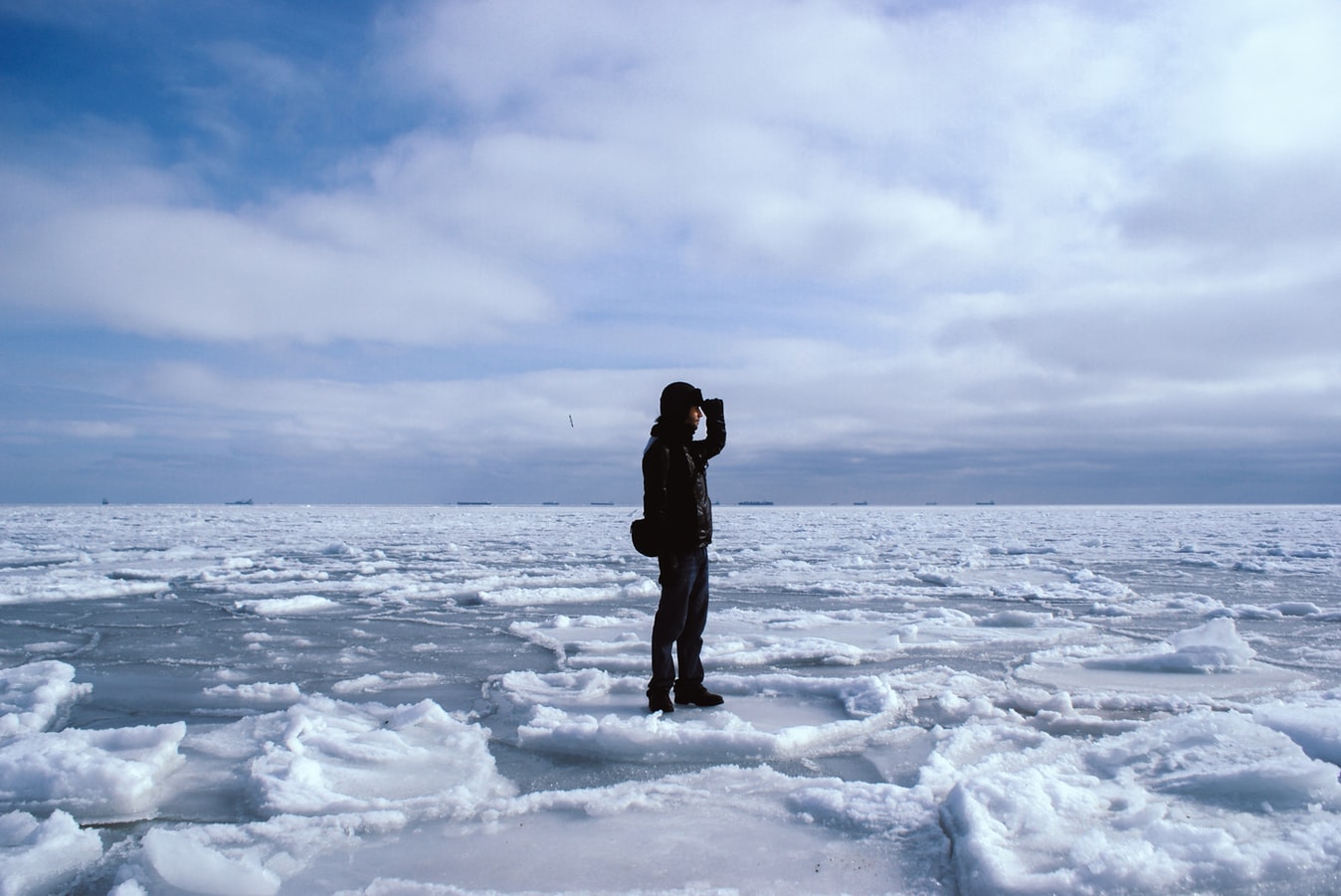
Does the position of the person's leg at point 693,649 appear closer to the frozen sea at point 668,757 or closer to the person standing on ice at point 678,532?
the person standing on ice at point 678,532

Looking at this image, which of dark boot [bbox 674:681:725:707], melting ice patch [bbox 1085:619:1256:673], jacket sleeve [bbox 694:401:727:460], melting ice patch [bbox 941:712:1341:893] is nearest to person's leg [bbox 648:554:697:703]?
dark boot [bbox 674:681:725:707]

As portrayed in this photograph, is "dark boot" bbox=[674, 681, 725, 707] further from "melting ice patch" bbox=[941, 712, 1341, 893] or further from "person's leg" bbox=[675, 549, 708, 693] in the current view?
"melting ice patch" bbox=[941, 712, 1341, 893]

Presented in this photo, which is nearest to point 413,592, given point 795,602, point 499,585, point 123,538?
point 499,585

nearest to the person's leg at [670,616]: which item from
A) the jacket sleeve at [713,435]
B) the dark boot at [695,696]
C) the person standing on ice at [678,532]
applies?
the person standing on ice at [678,532]

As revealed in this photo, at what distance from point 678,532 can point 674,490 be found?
0.17m

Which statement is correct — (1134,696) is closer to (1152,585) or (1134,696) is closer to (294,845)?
(294,845)

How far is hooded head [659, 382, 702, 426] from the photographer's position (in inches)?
130

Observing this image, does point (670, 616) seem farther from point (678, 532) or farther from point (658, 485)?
point (658, 485)

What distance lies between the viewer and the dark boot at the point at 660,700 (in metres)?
3.22

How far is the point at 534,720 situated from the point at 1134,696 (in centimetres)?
267

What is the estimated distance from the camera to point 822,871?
5.98 ft

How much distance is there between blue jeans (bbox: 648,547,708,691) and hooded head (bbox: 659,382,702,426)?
22.2 inches

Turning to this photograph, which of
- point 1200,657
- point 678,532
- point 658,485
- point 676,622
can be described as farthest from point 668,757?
point 1200,657

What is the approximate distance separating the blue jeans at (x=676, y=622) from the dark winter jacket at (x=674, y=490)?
6cm
